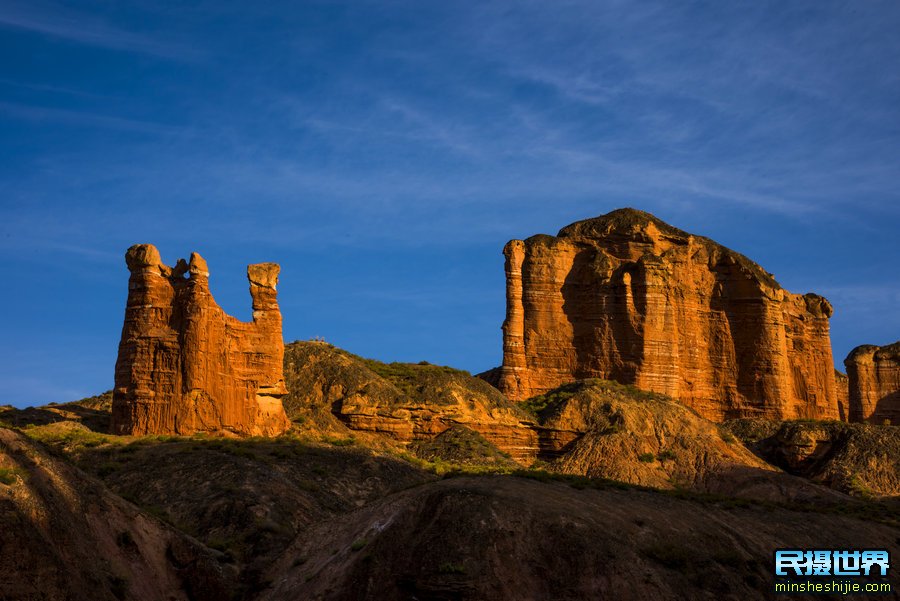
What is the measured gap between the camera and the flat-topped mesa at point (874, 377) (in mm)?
103250

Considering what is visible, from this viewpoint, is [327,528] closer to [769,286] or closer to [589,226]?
[589,226]

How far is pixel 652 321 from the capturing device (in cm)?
9044

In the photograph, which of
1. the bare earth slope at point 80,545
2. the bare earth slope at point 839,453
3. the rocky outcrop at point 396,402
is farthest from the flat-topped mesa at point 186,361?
the bare earth slope at point 839,453

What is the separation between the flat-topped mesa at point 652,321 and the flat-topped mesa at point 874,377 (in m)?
3.19

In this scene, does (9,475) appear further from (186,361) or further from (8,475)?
(186,361)

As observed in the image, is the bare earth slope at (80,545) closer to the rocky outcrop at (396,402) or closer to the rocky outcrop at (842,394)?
the rocky outcrop at (396,402)

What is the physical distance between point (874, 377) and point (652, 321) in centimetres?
2651

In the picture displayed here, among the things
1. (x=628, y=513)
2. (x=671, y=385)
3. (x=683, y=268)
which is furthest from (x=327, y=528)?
(x=683, y=268)

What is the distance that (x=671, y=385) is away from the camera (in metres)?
90.4

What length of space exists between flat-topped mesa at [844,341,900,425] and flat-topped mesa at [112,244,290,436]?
62.7 meters

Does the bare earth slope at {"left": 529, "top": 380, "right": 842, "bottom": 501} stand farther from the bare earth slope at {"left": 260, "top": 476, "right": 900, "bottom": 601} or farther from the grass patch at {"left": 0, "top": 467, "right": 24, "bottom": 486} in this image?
the grass patch at {"left": 0, "top": 467, "right": 24, "bottom": 486}

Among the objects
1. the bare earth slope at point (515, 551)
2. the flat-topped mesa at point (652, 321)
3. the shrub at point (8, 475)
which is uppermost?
the flat-topped mesa at point (652, 321)

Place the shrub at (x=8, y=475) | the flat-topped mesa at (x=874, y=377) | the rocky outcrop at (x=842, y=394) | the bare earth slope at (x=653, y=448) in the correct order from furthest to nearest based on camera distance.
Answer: the rocky outcrop at (x=842, y=394), the flat-topped mesa at (x=874, y=377), the bare earth slope at (x=653, y=448), the shrub at (x=8, y=475)

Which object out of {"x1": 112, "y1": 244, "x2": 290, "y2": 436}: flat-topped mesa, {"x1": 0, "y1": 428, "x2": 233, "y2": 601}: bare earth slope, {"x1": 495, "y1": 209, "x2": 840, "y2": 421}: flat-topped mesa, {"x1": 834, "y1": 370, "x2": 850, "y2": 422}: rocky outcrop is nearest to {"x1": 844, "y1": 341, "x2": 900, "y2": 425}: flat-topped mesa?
{"x1": 495, "y1": 209, "x2": 840, "y2": 421}: flat-topped mesa
